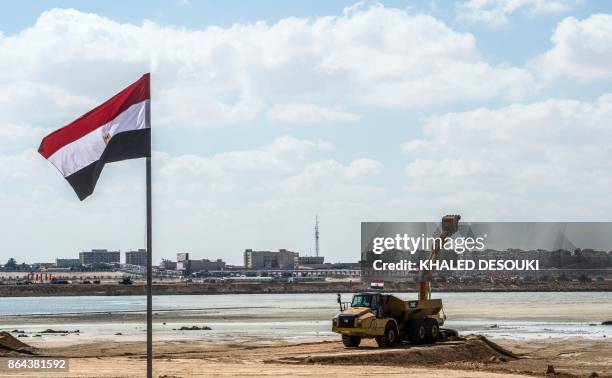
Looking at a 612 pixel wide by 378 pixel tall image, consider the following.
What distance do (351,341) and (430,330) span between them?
341 cm

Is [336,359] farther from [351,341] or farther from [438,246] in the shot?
[438,246]

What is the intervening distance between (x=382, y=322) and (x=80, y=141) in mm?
22501

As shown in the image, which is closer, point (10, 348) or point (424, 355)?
point (424, 355)

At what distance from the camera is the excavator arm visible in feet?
138

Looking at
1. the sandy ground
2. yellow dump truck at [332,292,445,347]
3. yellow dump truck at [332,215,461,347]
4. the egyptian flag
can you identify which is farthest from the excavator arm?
the egyptian flag

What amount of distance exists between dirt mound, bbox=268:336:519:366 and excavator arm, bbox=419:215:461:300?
3279 mm

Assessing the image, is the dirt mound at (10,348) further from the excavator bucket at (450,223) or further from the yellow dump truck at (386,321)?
the excavator bucket at (450,223)

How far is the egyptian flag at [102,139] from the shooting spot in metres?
19.2

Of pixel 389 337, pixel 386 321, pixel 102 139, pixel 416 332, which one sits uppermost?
pixel 102 139

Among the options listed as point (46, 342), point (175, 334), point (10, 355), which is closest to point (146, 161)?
point (10, 355)

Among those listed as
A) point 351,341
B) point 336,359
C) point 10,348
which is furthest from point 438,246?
Answer: point 10,348

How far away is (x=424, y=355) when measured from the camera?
1441 inches

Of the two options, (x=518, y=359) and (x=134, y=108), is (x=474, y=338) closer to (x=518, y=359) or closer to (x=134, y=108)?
(x=518, y=359)

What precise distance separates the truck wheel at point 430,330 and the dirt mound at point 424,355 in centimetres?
58
